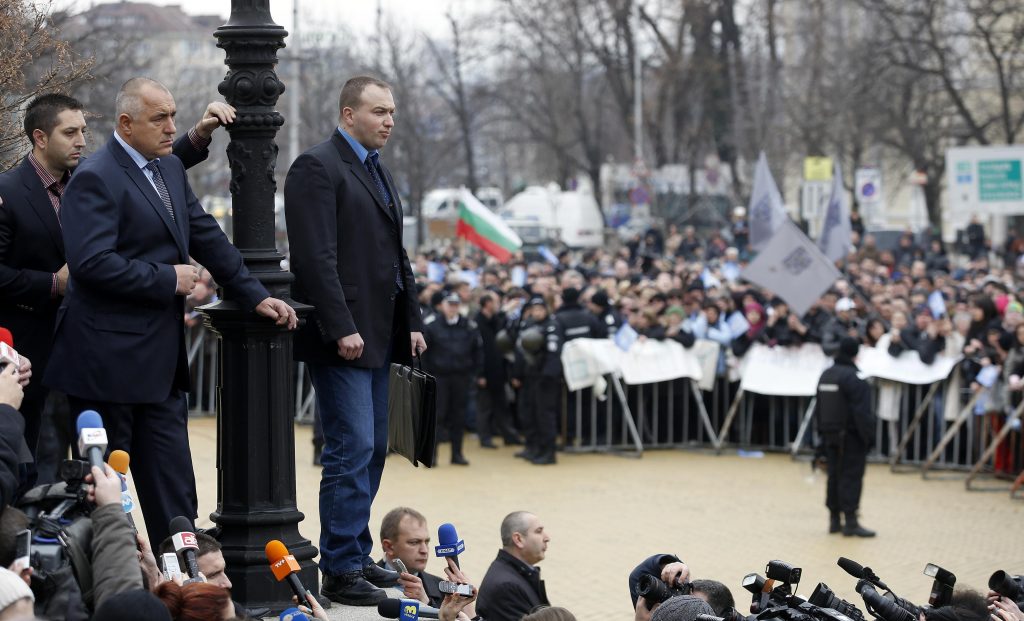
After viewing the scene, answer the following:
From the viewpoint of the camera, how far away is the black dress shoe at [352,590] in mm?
6660

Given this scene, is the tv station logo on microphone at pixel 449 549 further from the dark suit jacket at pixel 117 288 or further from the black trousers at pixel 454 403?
the black trousers at pixel 454 403

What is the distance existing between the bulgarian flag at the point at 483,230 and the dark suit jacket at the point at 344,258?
1881 cm

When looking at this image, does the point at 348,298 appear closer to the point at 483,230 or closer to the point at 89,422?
the point at 89,422

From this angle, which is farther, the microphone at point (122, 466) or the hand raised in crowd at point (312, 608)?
the hand raised in crowd at point (312, 608)

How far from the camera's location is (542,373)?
17.5 m

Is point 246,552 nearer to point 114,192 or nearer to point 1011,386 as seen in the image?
point 114,192

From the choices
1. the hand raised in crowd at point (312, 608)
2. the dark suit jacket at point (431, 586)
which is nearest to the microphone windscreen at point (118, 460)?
the hand raised in crowd at point (312, 608)

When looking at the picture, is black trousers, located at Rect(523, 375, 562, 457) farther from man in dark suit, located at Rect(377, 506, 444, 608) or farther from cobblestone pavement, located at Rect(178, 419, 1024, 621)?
man in dark suit, located at Rect(377, 506, 444, 608)

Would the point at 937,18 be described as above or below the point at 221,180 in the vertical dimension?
above

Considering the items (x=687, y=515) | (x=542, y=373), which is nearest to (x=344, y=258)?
(x=687, y=515)

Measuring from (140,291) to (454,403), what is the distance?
11.6 meters

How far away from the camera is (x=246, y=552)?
641cm

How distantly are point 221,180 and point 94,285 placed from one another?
4033 centimetres

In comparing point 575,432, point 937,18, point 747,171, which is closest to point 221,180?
point 747,171
